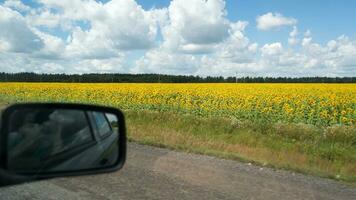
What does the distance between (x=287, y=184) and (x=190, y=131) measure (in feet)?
21.4

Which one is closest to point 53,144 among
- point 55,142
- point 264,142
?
point 55,142

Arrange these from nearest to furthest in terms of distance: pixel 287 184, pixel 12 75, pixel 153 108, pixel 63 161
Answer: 1. pixel 63 161
2. pixel 287 184
3. pixel 153 108
4. pixel 12 75

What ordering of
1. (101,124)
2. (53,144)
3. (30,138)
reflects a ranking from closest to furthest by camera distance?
(30,138) → (53,144) → (101,124)

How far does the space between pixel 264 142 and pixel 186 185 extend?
5495 millimetres

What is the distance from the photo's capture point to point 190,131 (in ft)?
44.5

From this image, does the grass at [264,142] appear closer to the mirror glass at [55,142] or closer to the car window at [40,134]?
the mirror glass at [55,142]

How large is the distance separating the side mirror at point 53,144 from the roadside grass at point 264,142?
5671mm

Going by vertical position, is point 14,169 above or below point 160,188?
above

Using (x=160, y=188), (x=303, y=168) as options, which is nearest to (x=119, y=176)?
(x=160, y=188)

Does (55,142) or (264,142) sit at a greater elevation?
(55,142)

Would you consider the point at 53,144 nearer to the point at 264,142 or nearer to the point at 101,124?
the point at 101,124

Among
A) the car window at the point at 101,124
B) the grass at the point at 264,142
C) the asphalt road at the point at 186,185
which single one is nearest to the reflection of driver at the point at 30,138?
the car window at the point at 101,124

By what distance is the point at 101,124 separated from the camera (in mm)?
3307

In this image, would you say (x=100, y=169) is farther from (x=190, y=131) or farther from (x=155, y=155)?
(x=190, y=131)
